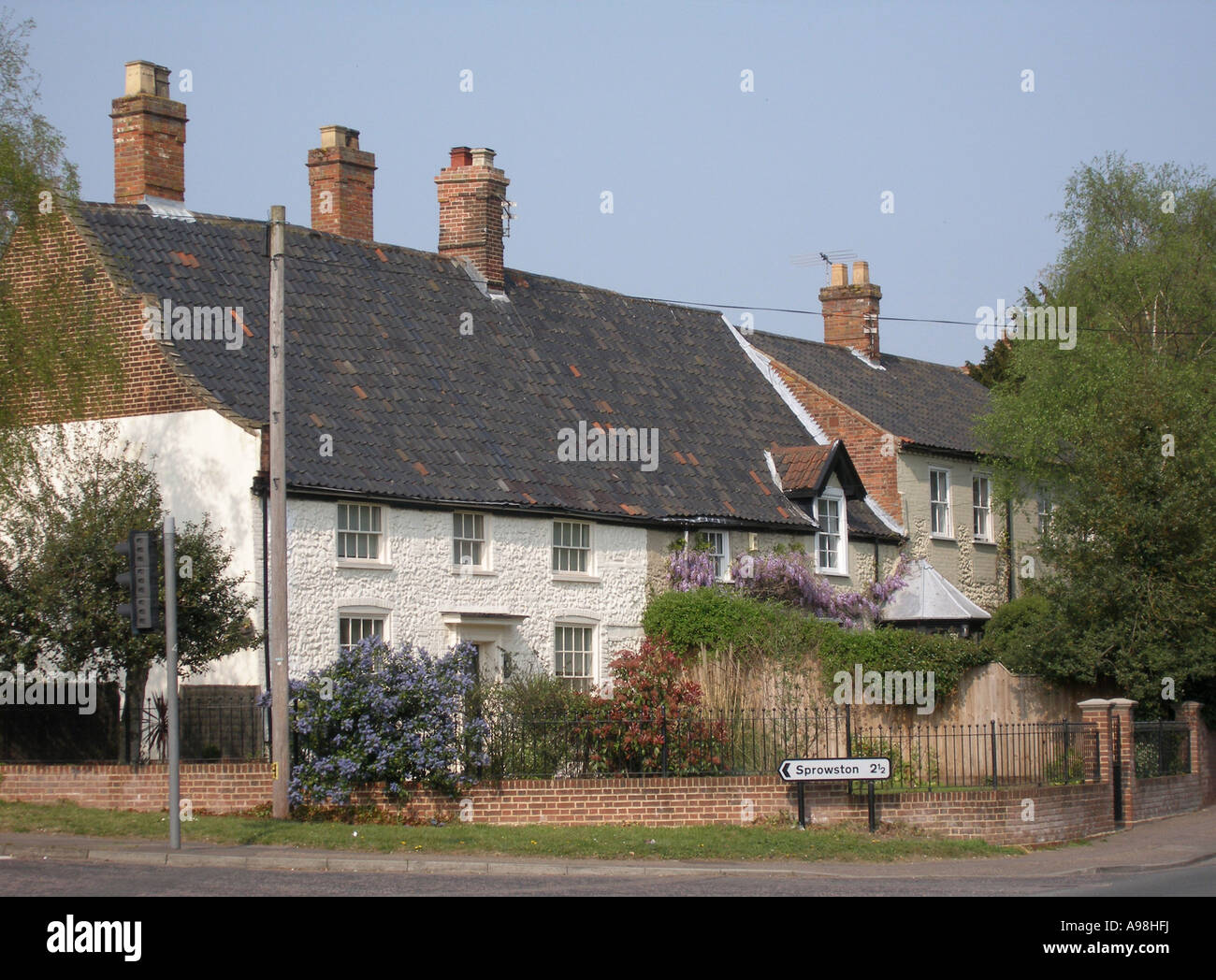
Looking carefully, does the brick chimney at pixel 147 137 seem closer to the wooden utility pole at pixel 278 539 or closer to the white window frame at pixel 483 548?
the white window frame at pixel 483 548

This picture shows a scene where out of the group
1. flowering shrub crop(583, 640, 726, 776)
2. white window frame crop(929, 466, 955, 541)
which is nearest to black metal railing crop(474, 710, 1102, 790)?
flowering shrub crop(583, 640, 726, 776)

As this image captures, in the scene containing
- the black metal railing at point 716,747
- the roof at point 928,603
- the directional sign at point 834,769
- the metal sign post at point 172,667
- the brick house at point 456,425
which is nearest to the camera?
the metal sign post at point 172,667

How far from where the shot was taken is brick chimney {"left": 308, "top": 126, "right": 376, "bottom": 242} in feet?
101

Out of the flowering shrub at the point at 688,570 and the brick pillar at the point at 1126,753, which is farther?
the flowering shrub at the point at 688,570

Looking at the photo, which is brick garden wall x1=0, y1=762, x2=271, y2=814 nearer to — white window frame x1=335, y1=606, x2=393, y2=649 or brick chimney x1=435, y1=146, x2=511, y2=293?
white window frame x1=335, y1=606, x2=393, y2=649

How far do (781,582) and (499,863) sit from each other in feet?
44.4

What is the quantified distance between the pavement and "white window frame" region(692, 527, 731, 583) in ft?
34.8

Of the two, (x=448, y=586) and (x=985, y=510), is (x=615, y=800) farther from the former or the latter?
(x=985, y=510)

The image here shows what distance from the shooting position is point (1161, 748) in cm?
2508

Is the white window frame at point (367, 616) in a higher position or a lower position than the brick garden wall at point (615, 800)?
higher

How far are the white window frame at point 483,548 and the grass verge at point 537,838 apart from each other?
20.9ft

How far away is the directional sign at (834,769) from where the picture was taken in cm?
1923

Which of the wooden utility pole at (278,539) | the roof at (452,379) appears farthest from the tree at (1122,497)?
the wooden utility pole at (278,539)

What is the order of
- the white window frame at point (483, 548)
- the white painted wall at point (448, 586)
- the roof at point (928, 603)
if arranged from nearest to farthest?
the white painted wall at point (448, 586) < the white window frame at point (483, 548) < the roof at point (928, 603)
